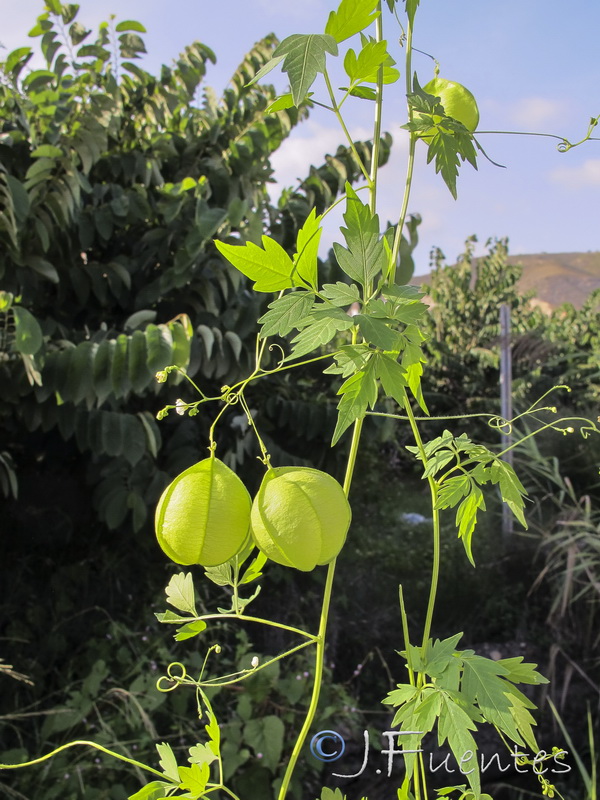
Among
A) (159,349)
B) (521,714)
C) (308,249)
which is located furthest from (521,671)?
(159,349)

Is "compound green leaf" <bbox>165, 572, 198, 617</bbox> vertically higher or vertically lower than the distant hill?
lower

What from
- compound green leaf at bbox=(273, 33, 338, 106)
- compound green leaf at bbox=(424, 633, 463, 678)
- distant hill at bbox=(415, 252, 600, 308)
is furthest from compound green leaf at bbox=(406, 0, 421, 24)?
distant hill at bbox=(415, 252, 600, 308)

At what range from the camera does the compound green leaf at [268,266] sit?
423 millimetres

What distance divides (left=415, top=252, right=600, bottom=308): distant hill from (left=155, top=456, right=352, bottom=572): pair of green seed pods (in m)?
14.1

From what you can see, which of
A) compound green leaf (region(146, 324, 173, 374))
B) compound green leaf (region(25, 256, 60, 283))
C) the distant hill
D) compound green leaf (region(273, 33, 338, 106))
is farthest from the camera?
the distant hill

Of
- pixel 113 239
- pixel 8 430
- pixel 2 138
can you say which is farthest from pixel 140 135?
pixel 8 430

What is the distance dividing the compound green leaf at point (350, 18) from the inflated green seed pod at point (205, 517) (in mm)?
261

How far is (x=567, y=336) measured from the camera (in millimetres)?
7031

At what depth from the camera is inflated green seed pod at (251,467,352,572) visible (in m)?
0.38

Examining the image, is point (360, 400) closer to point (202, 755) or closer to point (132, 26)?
point (202, 755)

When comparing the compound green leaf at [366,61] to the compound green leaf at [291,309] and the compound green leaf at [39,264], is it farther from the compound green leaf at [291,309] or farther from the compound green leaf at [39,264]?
the compound green leaf at [39,264]

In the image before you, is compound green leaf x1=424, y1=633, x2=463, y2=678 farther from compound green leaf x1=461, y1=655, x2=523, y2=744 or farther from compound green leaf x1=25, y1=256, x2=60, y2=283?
compound green leaf x1=25, y1=256, x2=60, y2=283

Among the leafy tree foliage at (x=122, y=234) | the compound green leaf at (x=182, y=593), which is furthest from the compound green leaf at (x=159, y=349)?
the compound green leaf at (x=182, y=593)

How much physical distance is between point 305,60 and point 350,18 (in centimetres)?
6
